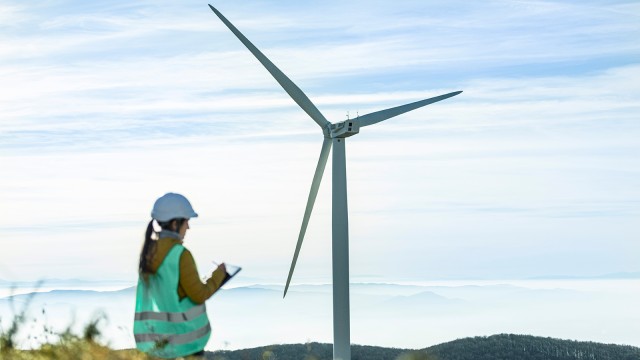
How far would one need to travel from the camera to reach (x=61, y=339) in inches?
499

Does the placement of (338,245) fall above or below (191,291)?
above

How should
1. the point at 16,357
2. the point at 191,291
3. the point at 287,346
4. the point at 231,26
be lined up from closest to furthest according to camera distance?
the point at 191,291 → the point at 16,357 → the point at 231,26 → the point at 287,346

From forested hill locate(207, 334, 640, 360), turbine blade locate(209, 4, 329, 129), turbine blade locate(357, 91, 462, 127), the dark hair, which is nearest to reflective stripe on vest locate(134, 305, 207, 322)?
the dark hair

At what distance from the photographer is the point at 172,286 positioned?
10.9 m

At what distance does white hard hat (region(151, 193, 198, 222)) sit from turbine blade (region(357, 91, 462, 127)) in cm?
1555

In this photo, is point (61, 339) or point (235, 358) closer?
point (61, 339)

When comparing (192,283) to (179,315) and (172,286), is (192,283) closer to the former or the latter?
(172,286)

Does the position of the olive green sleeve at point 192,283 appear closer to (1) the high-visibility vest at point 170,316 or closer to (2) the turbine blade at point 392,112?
(1) the high-visibility vest at point 170,316

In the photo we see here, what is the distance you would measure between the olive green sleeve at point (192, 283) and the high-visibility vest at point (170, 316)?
0.07m

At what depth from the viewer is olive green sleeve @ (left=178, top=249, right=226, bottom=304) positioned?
10.9 m

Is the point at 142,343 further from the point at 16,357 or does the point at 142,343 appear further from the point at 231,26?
the point at 231,26

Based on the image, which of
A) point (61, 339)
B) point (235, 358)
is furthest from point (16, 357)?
point (235, 358)

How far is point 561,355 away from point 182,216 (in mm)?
31045

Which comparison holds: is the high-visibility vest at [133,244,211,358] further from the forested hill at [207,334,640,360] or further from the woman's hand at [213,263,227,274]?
the forested hill at [207,334,640,360]
